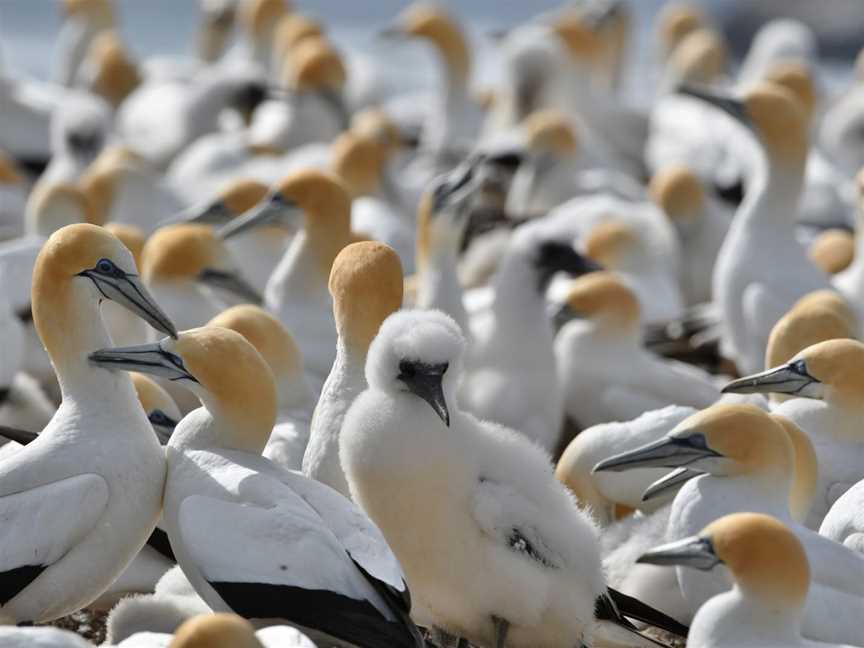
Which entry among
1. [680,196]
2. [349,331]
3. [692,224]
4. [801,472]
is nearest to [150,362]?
[349,331]

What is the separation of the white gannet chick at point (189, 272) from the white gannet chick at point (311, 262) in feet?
0.72

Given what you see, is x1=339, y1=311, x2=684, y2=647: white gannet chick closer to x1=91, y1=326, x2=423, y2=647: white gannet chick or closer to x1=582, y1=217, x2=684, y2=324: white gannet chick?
x1=91, y1=326, x2=423, y2=647: white gannet chick

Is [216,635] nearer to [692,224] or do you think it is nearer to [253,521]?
[253,521]


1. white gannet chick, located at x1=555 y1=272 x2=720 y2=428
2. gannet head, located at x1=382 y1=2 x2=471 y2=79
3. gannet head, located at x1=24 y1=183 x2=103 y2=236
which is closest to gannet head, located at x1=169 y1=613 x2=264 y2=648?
white gannet chick, located at x1=555 y1=272 x2=720 y2=428

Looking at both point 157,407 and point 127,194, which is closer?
point 157,407

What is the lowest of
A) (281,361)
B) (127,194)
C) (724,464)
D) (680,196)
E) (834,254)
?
(680,196)

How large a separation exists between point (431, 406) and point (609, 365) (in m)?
2.88

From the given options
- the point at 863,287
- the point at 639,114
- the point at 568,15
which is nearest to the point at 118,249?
the point at 863,287

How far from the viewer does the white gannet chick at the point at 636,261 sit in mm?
9391

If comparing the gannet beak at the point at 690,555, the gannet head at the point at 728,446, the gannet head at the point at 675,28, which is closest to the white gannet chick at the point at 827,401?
the gannet head at the point at 728,446

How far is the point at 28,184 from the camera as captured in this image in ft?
46.1

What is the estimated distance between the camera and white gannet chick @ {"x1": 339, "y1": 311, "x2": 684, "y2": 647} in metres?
5.01

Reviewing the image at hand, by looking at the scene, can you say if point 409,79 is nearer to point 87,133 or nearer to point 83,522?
point 87,133

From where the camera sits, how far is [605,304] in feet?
25.8
